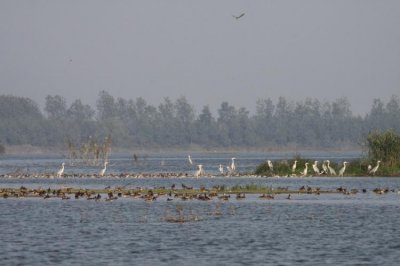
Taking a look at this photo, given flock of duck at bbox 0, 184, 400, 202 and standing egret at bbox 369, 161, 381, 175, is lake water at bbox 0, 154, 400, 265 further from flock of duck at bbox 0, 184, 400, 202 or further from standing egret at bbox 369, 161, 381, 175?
standing egret at bbox 369, 161, 381, 175

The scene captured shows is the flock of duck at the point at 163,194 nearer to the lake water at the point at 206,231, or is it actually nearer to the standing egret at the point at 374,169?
the lake water at the point at 206,231

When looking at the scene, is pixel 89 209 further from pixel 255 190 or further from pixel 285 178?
pixel 285 178

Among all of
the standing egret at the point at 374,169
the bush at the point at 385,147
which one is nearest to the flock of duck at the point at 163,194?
the bush at the point at 385,147

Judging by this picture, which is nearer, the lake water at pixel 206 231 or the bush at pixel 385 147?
the lake water at pixel 206 231

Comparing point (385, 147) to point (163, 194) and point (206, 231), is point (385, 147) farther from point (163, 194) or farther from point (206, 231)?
point (206, 231)

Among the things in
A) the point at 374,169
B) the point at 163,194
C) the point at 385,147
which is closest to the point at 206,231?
the point at 163,194

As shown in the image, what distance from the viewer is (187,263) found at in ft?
93.1

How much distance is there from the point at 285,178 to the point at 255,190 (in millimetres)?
16937

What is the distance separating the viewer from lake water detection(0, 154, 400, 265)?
29.6m

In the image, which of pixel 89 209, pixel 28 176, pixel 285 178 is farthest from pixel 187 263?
pixel 28 176

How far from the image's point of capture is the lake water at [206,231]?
2958 cm

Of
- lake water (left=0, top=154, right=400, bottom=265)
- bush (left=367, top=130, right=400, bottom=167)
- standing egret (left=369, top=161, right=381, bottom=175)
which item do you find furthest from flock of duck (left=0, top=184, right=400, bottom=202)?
standing egret (left=369, top=161, right=381, bottom=175)

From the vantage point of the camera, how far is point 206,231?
36.3m

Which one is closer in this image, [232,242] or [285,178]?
[232,242]
